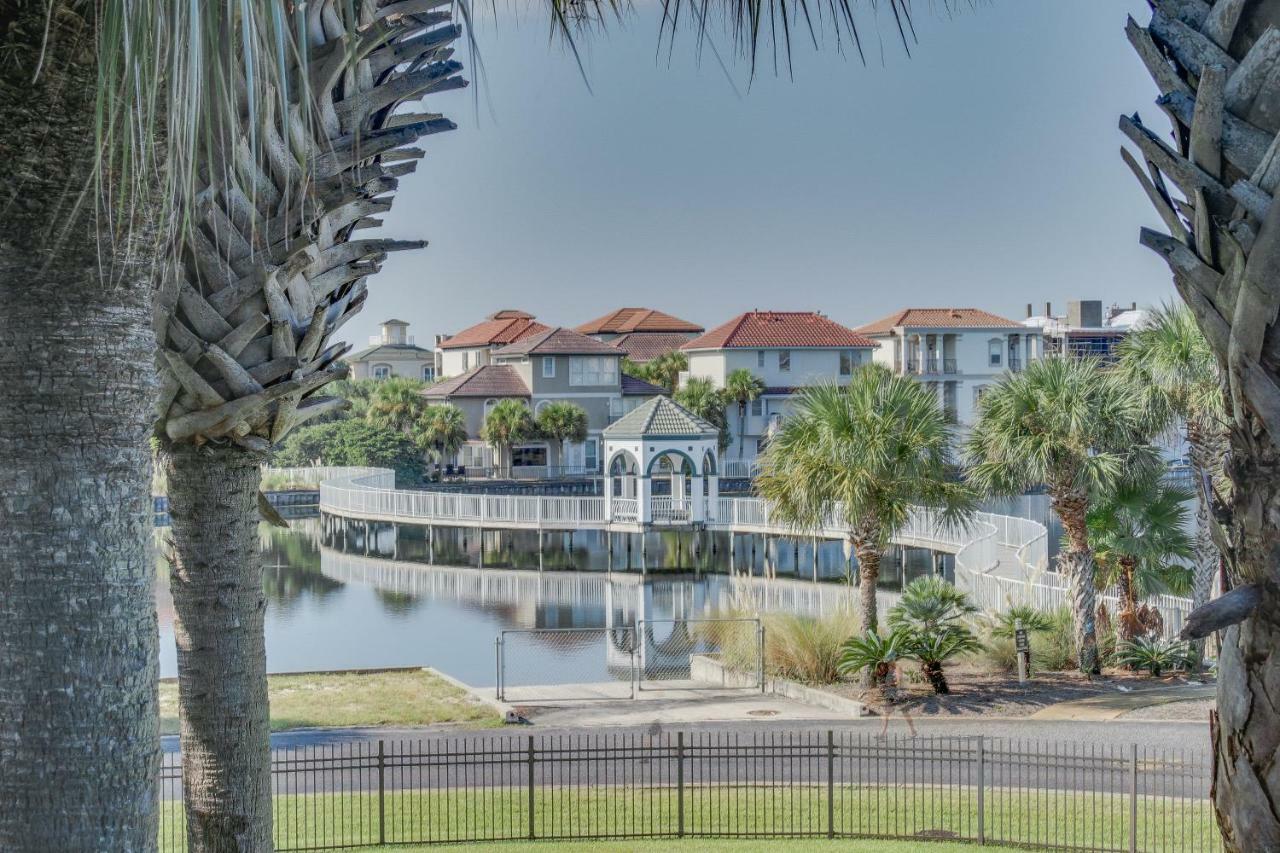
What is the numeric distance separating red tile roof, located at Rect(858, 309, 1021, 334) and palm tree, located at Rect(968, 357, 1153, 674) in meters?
54.6

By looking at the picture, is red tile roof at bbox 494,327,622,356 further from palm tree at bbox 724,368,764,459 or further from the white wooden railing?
the white wooden railing

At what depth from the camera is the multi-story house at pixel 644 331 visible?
89.4 metres

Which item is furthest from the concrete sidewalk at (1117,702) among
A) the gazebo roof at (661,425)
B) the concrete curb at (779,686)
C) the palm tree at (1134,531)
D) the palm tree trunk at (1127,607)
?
the gazebo roof at (661,425)

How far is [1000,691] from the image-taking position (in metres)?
19.2

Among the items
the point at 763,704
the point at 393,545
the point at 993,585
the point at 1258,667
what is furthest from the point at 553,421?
the point at 1258,667

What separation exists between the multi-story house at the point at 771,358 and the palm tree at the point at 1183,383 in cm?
4846

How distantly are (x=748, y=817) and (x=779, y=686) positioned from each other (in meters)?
7.71

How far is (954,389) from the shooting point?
7462 centimetres

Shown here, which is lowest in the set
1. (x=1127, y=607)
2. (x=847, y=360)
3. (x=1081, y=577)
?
(x=1127, y=607)

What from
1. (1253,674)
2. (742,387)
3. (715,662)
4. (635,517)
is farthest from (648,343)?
(1253,674)

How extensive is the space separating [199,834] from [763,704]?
45.4 ft

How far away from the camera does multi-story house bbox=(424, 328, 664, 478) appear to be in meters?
69.6

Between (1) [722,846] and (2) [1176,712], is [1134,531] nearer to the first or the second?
(2) [1176,712]

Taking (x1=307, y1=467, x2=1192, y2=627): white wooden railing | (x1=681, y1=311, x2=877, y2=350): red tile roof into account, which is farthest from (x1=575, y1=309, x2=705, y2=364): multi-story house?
(x1=307, y1=467, x2=1192, y2=627): white wooden railing
